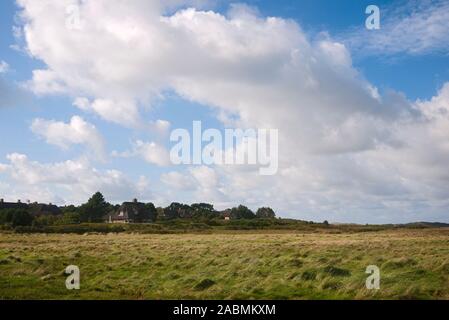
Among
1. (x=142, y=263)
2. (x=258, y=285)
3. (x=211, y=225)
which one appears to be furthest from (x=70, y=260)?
(x=211, y=225)

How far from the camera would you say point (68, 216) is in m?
108

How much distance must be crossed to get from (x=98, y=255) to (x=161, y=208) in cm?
13231

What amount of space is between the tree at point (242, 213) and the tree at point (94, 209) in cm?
4041


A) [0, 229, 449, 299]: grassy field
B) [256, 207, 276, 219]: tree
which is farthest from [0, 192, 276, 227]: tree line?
[0, 229, 449, 299]: grassy field

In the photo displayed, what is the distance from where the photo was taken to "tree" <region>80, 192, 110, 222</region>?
397ft

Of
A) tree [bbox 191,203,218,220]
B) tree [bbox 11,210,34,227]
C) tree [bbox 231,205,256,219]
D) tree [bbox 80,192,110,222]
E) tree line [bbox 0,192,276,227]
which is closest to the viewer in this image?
tree [bbox 11,210,34,227]

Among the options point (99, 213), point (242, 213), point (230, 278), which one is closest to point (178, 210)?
point (242, 213)

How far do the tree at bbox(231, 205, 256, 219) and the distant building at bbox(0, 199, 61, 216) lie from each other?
5508 centimetres

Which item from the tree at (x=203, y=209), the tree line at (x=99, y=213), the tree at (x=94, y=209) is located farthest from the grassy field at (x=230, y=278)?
the tree at (x=203, y=209)

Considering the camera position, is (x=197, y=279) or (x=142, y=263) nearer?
(x=197, y=279)

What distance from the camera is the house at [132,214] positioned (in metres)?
134

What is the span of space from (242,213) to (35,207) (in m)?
63.2

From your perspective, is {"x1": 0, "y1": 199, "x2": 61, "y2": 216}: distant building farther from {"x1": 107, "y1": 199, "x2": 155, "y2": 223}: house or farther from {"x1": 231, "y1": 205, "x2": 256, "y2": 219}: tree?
{"x1": 231, "y1": 205, "x2": 256, "y2": 219}: tree
